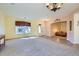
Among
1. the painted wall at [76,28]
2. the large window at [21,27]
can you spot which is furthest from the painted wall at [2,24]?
the painted wall at [76,28]

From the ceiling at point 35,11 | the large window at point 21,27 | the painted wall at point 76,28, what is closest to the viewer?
the ceiling at point 35,11

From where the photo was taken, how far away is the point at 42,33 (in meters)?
3.72

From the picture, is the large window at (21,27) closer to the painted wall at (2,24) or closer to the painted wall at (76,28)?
the painted wall at (2,24)

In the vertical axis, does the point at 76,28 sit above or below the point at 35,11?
below

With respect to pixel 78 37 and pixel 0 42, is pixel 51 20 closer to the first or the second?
pixel 0 42

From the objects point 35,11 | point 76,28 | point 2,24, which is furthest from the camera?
point 76,28

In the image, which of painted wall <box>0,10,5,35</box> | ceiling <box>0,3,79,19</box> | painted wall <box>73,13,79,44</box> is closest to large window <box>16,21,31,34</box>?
ceiling <box>0,3,79,19</box>

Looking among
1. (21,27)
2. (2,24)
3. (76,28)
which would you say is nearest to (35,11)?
(21,27)

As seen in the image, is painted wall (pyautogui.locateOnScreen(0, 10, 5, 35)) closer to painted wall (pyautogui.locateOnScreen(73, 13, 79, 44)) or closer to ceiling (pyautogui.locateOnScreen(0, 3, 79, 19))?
ceiling (pyautogui.locateOnScreen(0, 3, 79, 19))

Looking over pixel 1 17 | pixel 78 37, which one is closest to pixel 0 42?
pixel 1 17

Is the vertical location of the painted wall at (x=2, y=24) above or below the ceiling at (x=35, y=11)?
below

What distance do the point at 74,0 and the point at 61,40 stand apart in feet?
7.44

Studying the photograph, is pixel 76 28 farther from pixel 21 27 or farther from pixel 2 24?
pixel 2 24

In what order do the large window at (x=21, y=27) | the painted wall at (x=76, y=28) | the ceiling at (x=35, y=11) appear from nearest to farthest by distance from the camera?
1. the ceiling at (x=35, y=11)
2. the large window at (x=21, y=27)
3. the painted wall at (x=76, y=28)
